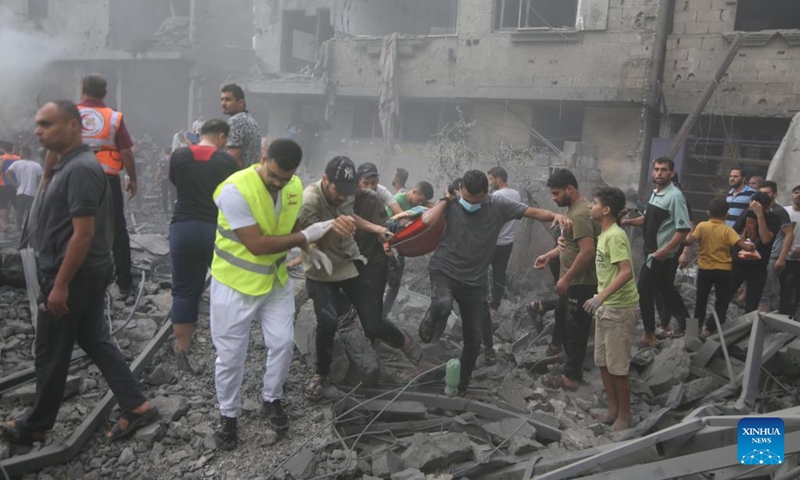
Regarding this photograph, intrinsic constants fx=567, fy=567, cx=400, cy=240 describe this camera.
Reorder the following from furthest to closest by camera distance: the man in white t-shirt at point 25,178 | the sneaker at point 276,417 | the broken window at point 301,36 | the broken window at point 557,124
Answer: the broken window at point 301,36 → the broken window at point 557,124 → the man in white t-shirt at point 25,178 → the sneaker at point 276,417

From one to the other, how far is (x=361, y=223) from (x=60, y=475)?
258cm


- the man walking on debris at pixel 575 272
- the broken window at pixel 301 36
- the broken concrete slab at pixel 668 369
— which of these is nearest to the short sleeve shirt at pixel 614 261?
the man walking on debris at pixel 575 272

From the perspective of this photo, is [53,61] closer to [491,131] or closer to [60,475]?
[491,131]

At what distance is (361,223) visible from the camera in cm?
452

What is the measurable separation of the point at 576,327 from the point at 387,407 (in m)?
1.87

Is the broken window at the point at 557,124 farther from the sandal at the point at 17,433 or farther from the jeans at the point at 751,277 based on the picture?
the sandal at the point at 17,433

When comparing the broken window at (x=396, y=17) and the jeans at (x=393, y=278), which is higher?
the broken window at (x=396, y=17)

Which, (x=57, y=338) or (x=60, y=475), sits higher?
(x=57, y=338)

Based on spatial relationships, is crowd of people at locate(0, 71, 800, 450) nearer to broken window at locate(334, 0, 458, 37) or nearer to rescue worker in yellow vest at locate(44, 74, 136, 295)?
rescue worker in yellow vest at locate(44, 74, 136, 295)

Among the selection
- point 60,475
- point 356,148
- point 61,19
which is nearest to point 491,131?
point 356,148

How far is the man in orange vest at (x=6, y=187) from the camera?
1145 cm

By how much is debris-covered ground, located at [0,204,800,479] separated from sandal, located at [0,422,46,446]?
76 mm

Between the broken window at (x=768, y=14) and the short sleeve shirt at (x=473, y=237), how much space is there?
1206cm

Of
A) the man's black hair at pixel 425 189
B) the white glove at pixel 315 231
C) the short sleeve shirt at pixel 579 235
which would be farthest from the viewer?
the man's black hair at pixel 425 189
